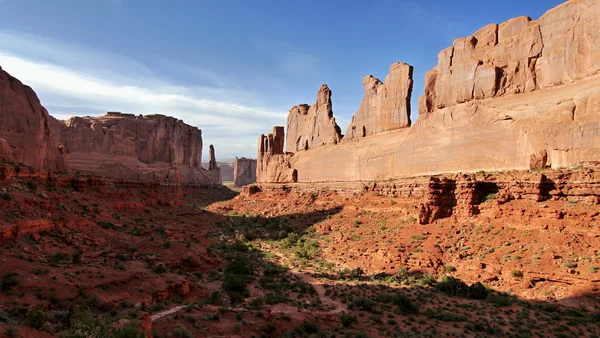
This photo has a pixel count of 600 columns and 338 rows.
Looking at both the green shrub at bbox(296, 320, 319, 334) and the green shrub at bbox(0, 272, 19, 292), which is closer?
the green shrub at bbox(0, 272, 19, 292)

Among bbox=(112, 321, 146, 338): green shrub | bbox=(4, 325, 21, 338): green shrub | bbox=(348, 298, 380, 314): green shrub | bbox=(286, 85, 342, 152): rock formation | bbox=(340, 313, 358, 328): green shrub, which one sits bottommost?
bbox=(348, 298, 380, 314): green shrub

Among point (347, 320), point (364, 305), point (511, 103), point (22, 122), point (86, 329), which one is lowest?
point (364, 305)

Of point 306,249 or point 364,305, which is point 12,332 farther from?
point 306,249

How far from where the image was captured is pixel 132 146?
64.6 meters

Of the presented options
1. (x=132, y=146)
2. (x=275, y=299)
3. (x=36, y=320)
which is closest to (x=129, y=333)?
(x=36, y=320)

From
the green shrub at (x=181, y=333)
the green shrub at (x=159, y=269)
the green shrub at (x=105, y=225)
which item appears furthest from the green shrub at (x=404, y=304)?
the green shrub at (x=105, y=225)

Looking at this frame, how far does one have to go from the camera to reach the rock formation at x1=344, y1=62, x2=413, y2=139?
38.3 m

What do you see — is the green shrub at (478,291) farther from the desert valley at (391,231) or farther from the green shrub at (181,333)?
the green shrub at (181,333)

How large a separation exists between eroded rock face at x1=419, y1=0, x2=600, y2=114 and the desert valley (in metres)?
0.10

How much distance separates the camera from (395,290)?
787 inches

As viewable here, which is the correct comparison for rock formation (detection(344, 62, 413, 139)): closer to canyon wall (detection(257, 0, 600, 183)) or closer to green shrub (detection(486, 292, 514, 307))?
canyon wall (detection(257, 0, 600, 183))

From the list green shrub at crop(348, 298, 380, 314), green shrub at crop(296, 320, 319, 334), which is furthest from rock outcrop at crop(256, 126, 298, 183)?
green shrub at crop(296, 320, 319, 334)

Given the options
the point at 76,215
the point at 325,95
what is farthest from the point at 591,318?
the point at 325,95

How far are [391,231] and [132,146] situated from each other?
53014mm
